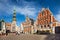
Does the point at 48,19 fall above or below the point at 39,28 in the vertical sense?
above

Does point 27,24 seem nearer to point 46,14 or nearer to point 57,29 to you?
point 46,14

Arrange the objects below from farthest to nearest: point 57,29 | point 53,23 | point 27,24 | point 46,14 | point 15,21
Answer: point 15,21
point 27,24
point 46,14
point 53,23
point 57,29

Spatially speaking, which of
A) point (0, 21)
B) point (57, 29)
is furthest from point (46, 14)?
point (0, 21)

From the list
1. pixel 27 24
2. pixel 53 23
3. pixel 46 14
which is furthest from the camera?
pixel 27 24

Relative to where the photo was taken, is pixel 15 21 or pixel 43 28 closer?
pixel 43 28

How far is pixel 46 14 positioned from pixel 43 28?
22.2ft

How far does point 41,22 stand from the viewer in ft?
212

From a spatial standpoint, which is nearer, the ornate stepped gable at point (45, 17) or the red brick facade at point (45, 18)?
the red brick facade at point (45, 18)

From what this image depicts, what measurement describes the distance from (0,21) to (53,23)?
30.6 metres

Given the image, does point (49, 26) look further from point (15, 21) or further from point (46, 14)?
point (15, 21)

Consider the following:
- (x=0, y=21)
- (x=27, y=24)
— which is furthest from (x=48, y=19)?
(x=0, y=21)

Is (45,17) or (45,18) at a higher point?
(45,17)

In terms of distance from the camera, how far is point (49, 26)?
198ft

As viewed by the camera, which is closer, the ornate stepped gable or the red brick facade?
the red brick facade
